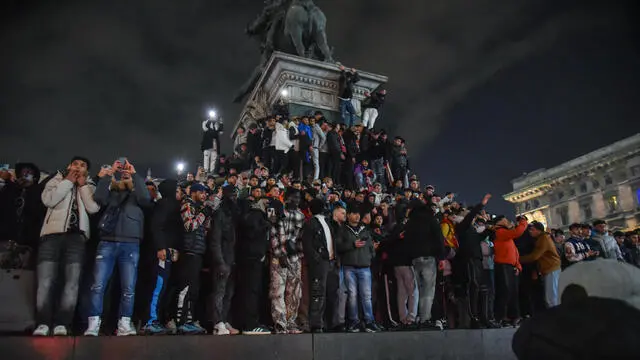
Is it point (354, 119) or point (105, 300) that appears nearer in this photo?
point (105, 300)

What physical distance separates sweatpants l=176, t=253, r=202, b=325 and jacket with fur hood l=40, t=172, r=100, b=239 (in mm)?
1296

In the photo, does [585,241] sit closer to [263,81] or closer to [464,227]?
[464,227]

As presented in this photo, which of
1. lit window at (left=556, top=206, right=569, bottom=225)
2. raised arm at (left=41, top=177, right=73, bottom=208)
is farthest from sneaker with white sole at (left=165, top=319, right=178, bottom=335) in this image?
lit window at (left=556, top=206, right=569, bottom=225)

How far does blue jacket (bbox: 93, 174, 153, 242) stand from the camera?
566 centimetres

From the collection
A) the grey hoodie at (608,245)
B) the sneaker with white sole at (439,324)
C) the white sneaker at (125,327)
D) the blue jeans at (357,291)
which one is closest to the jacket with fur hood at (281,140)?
the blue jeans at (357,291)

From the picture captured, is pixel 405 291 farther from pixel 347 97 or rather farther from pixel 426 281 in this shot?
pixel 347 97

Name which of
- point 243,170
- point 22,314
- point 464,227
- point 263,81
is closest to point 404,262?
point 464,227

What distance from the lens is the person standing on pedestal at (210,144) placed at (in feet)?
62.7

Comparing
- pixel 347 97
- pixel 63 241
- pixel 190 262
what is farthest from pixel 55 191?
pixel 347 97

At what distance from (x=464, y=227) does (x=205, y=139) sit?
13.7 metres

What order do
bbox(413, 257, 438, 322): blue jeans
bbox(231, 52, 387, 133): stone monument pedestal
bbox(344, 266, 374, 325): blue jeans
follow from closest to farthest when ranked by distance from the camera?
bbox(344, 266, 374, 325): blue jeans → bbox(413, 257, 438, 322): blue jeans → bbox(231, 52, 387, 133): stone monument pedestal

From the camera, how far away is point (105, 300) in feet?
19.8

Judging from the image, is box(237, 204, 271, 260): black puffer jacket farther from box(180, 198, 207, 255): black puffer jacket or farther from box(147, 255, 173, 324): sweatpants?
box(147, 255, 173, 324): sweatpants

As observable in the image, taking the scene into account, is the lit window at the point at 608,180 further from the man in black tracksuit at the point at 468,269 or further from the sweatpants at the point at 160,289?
the sweatpants at the point at 160,289
